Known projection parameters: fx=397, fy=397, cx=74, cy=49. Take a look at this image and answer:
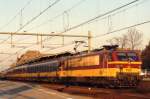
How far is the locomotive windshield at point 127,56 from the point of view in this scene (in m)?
28.6

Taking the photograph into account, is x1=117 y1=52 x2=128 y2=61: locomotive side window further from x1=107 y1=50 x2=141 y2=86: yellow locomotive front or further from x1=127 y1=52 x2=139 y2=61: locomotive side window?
x1=127 y1=52 x2=139 y2=61: locomotive side window

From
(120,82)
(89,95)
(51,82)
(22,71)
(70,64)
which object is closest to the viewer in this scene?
(89,95)

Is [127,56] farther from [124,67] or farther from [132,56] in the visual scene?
[124,67]

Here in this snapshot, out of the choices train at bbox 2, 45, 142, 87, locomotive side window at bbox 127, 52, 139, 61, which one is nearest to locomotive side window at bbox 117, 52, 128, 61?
train at bbox 2, 45, 142, 87

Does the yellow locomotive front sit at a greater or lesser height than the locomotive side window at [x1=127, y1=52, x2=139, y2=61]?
lesser

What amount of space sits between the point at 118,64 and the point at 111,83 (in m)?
1.46

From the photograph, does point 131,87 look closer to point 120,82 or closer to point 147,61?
point 120,82

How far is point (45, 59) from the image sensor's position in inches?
1842

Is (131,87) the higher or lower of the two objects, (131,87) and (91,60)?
the lower

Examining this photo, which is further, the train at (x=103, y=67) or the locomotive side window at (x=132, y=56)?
the locomotive side window at (x=132, y=56)

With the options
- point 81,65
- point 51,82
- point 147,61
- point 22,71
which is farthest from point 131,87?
point 147,61

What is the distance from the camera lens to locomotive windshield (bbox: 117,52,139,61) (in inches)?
1124

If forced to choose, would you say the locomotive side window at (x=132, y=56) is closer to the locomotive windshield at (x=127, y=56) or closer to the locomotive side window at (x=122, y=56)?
the locomotive windshield at (x=127, y=56)

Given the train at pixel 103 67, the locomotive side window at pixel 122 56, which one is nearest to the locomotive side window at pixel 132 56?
the train at pixel 103 67
